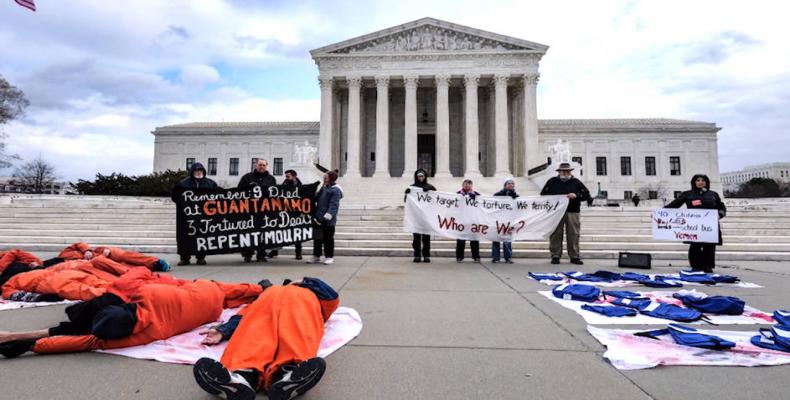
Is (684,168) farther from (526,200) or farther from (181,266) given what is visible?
(181,266)

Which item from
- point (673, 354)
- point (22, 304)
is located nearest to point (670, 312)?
point (673, 354)

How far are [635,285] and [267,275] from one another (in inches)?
231

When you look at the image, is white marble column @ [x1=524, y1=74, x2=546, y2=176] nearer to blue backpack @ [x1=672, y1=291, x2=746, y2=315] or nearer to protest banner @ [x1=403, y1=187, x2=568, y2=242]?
protest banner @ [x1=403, y1=187, x2=568, y2=242]

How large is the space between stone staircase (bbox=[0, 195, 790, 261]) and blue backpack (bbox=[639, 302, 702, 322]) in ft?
19.9

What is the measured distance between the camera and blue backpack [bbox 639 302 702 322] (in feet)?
13.4

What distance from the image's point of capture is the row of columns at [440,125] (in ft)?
102

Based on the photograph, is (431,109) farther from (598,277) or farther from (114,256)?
(114,256)

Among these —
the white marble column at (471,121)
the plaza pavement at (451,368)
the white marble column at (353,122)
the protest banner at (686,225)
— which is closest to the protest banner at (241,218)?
the plaza pavement at (451,368)

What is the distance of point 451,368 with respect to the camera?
2.86m

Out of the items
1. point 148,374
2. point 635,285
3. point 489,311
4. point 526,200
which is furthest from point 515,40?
point 148,374

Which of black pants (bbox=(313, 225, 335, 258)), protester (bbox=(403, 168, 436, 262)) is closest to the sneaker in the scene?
black pants (bbox=(313, 225, 335, 258))

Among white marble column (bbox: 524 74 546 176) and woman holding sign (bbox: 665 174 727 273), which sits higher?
white marble column (bbox: 524 74 546 176)

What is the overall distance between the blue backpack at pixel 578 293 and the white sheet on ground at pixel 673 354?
5.25 feet

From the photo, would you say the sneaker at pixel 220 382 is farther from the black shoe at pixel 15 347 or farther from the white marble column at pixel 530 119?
the white marble column at pixel 530 119
